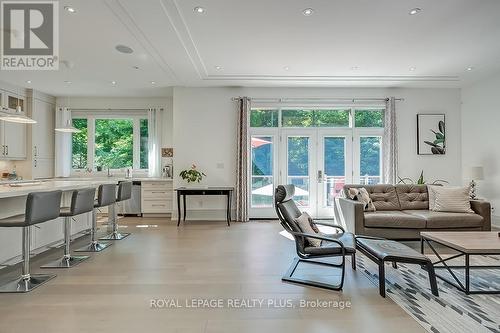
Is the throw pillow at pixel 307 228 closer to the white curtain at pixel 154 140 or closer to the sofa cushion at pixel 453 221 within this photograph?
the sofa cushion at pixel 453 221

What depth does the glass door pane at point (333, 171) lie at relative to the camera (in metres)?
6.88

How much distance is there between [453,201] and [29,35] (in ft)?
22.3

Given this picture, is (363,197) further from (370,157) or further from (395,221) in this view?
(370,157)

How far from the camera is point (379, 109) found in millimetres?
6902

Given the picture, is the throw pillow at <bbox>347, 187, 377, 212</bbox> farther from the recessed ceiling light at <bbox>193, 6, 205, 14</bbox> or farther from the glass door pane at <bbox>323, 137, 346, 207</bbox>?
the recessed ceiling light at <bbox>193, 6, 205, 14</bbox>

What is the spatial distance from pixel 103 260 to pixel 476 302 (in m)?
4.13

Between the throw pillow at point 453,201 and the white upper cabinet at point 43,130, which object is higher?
the white upper cabinet at point 43,130

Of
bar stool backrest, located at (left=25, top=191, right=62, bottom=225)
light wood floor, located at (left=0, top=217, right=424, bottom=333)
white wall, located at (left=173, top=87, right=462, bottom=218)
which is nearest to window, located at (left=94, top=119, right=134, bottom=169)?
white wall, located at (left=173, top=87, right=462, bottom=218)

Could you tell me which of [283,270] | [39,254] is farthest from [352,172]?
[39,254]

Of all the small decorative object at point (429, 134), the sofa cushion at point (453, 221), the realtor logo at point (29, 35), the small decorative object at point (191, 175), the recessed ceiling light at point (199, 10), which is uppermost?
the recessed ceiling light at point (199, 10)

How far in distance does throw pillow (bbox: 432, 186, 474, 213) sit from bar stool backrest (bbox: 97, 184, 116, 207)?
520cm

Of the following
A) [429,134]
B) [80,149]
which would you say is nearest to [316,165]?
[429,134]

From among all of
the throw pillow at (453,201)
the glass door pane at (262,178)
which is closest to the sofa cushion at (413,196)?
the throw pillow at (453,201)

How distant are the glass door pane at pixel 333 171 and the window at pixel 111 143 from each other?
15.7 ft
